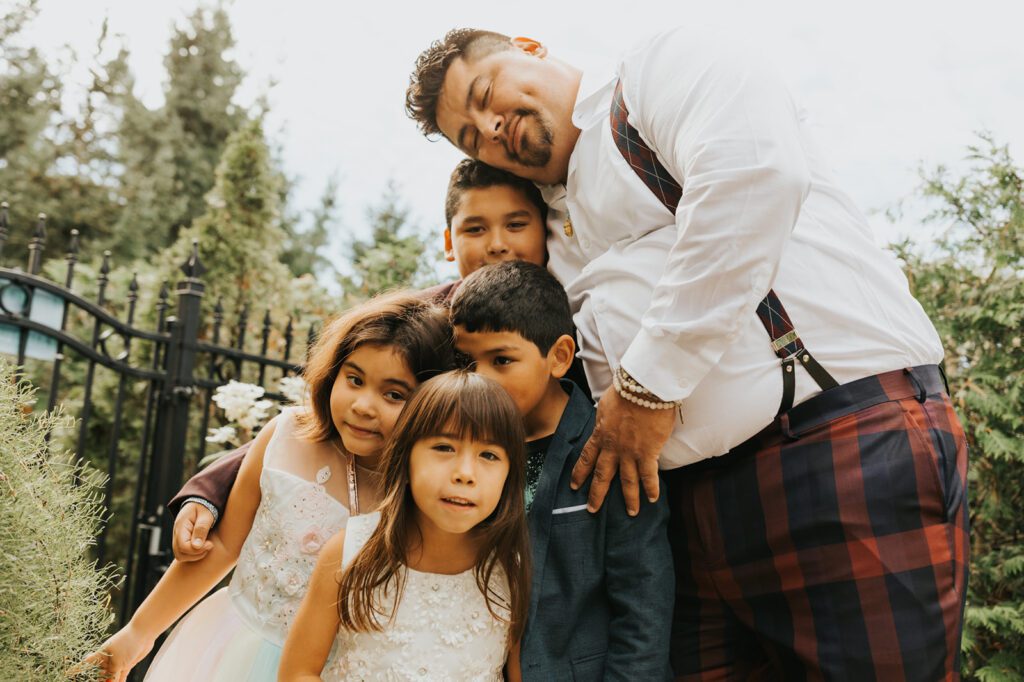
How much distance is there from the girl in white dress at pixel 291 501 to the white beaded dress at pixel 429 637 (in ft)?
0.86

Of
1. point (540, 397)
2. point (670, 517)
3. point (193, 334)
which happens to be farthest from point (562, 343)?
point (193, 334)

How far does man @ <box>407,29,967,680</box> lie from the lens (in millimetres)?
1702

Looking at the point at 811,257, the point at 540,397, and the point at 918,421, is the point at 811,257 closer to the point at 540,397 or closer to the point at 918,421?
the point at 918,421

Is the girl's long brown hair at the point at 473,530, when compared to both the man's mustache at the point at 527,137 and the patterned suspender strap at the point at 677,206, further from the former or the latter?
the man's mustache at the point at 527,137

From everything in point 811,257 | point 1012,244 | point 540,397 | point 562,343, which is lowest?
point 540,397

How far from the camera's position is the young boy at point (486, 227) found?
7.81 feet

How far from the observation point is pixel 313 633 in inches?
72.0

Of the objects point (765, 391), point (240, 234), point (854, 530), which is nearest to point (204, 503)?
point (765, 391)

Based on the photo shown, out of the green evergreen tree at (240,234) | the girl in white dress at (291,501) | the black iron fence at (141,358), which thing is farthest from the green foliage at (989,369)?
the green evergreen tree at (240,234)

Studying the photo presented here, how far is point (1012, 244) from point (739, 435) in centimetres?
278

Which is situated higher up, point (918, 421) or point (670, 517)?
point (918, 421)

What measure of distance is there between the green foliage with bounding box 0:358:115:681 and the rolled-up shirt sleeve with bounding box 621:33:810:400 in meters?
1.15

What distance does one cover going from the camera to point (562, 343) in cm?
214

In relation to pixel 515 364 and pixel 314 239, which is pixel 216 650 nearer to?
pixel 515 364
